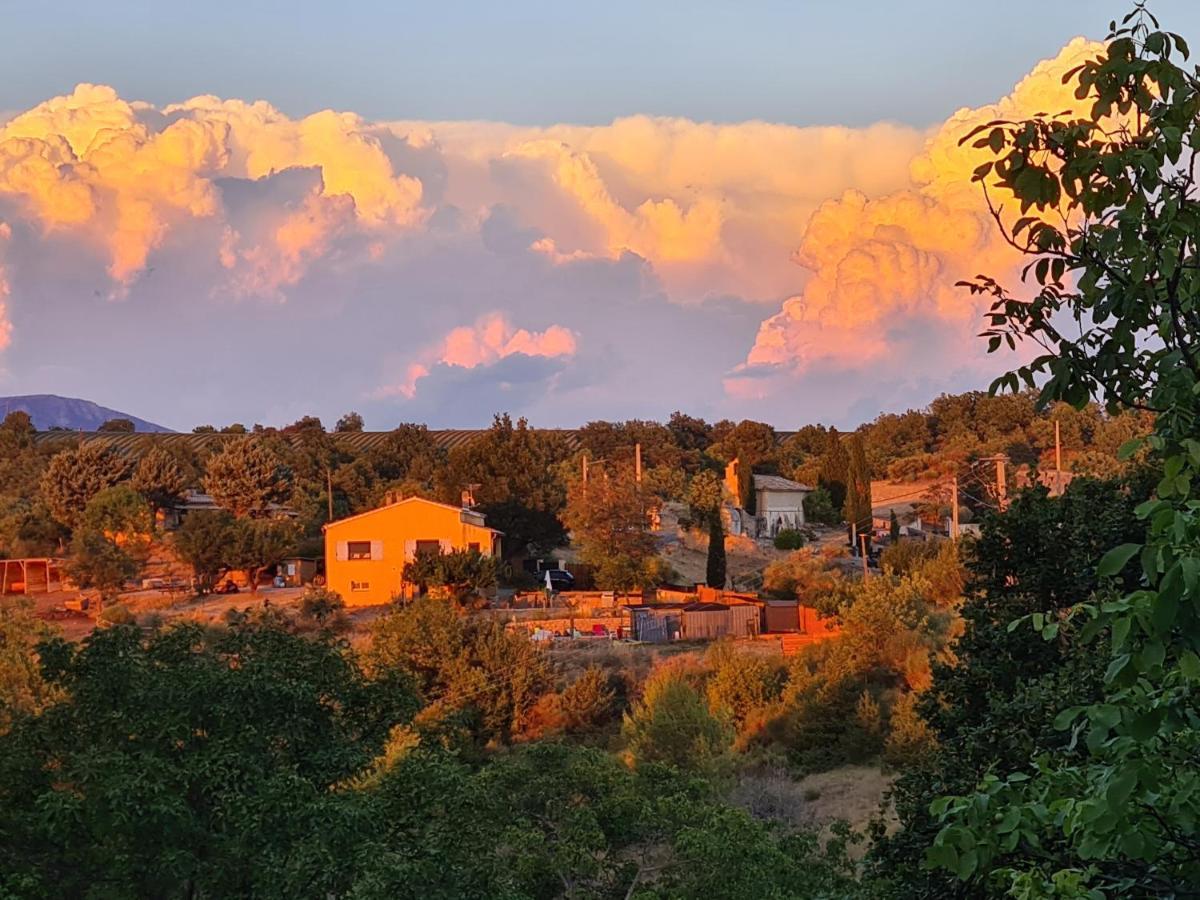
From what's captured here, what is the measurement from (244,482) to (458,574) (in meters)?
21.9

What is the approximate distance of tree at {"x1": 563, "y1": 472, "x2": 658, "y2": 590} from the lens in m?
48.7

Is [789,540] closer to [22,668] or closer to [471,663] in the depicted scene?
[471,663]

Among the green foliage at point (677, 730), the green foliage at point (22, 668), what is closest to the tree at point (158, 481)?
the green foliage at point (22, 668)

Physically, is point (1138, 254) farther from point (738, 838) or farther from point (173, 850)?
point (738, 838)

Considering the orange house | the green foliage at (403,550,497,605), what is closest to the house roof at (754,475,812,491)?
the orange house

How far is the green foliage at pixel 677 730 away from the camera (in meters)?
27.7

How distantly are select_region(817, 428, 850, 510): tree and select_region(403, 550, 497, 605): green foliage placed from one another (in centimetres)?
2793

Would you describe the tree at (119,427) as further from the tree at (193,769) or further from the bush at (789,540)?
the tree at (193,769)

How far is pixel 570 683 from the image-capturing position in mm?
Answer: 34156

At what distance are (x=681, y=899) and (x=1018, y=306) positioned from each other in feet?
A: 37.4

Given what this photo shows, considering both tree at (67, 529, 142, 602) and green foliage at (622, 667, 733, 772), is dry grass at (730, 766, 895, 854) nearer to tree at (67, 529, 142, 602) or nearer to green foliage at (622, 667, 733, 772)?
green foliage at (622, 667, 733, 772)

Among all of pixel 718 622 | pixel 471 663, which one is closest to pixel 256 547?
pixel 471 663

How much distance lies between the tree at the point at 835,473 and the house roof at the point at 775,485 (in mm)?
1085

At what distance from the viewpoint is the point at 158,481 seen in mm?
60375
